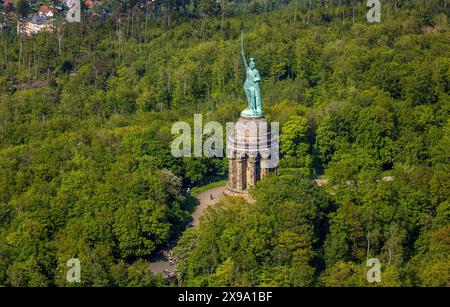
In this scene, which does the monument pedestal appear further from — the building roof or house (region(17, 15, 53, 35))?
the building roof

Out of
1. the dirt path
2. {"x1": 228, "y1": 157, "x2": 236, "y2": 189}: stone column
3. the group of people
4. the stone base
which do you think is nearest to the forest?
the dirt path

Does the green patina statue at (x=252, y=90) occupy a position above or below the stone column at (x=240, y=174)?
above

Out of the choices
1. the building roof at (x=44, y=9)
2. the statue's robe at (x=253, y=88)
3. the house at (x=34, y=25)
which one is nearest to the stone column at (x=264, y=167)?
the statue's robe at (x=253, y=88)

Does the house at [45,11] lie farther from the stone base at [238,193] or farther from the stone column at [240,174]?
the stone column at [240,174]

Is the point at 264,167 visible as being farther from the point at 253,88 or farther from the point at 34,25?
the point at 34,25

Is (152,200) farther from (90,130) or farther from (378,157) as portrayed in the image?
(378,157)

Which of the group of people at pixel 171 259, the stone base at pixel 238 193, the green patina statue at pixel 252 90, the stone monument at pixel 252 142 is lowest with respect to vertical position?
the group of people at pixel 171 259
